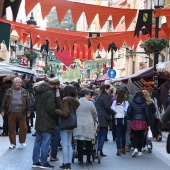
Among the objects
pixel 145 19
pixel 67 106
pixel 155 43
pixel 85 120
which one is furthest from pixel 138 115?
pixel 155 43

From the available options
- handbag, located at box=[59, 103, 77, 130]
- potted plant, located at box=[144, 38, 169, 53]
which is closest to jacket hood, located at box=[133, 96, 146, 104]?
handbag, located at box=[59, 103, 77, 130]

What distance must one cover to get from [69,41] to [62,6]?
10595 millimetres

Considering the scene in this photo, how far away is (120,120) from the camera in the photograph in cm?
1412

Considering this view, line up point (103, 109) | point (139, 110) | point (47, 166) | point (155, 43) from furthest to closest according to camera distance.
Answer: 1. point (155, 43)
2. point (139, 110)
3. point (103, 109)
4. point (47, 166)

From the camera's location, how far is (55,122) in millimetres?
11242

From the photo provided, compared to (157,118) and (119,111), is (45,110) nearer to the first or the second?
(119,111)

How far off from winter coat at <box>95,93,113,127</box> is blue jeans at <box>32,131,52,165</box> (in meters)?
2.43

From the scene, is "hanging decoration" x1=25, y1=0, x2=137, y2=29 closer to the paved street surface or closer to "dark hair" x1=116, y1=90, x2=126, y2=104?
"dark hair" x1=116, y1=90, x2=126, y2=104

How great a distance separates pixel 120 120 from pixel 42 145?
3457mm

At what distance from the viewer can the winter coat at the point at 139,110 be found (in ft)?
45.3

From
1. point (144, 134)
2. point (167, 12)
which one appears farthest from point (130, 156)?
point (167, 12)

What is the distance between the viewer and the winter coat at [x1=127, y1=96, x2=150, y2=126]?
543 inches

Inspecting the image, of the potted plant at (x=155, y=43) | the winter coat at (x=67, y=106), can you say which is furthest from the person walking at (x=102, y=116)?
the potted plant at (x=155, y=43)

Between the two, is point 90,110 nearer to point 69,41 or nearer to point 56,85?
point 56,85
